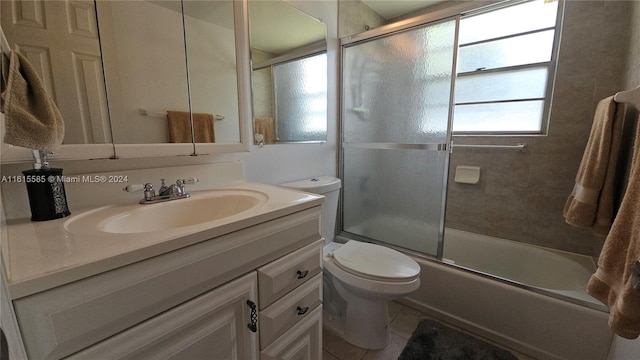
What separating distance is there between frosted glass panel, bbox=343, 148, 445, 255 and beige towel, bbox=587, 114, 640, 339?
Result: 883 mm

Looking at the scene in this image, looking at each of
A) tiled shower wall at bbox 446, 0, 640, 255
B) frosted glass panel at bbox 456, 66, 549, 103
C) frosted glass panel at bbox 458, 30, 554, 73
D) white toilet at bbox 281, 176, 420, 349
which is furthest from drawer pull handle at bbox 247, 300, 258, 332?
frosted glass panel at bbox 458, 30, 554, 73

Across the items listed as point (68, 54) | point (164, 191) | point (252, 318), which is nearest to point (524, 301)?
point (252, 318)

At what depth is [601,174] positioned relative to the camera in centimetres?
105

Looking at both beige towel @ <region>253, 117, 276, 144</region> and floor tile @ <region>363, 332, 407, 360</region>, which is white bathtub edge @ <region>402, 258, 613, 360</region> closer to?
floor tile @ <region>363, 332, 407, 360</region>

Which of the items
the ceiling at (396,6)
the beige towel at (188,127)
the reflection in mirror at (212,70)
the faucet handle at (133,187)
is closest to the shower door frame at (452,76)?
the ceiling at (396,6)

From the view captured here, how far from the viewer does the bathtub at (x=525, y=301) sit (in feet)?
3.79

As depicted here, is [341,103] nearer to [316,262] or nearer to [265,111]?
[265,111]

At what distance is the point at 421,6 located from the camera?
2096 mm

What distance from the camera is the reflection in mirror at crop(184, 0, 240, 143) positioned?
3.49 feet

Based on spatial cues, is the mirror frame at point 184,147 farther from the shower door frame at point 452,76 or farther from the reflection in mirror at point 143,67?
the shower door frame at point 452,76

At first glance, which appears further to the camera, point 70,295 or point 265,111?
point 265,111

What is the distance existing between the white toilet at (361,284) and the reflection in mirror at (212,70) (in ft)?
1.66

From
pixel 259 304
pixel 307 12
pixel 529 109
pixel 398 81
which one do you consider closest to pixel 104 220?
pixel 259 304

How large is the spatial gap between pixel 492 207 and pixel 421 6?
1.79 meters
